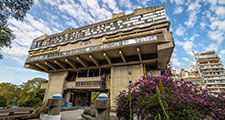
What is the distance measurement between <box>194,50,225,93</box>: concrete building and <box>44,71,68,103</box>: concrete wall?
4789 centimetres

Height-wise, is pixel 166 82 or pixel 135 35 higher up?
pixel 135 35

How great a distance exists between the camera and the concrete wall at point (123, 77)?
20.1 meters

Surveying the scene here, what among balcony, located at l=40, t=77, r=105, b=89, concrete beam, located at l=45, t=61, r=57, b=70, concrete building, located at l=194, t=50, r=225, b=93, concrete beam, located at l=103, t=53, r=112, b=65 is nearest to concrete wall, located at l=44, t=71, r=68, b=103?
concrete beam, located at l=45, t=61, r=57, b=70

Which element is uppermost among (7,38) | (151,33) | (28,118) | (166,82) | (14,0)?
(151,33)

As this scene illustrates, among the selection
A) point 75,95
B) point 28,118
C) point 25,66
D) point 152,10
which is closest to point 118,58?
point 152,10

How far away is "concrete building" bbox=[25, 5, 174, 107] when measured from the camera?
18844 millimetres

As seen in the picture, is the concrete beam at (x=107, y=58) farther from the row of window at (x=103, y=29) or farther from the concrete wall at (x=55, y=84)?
the concrete wall at (x=55, y=84)

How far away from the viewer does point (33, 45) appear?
32.8m

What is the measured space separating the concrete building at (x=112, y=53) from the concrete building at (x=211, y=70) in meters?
39.5

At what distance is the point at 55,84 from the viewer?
27.2m

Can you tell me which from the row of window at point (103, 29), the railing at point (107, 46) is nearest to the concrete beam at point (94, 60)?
the railing at point (107, 46)

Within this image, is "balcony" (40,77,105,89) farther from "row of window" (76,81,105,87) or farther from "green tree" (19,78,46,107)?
"green tree" (19,78,46,107)

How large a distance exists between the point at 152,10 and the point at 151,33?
5161 mm

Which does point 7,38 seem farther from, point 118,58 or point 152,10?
point 152,10
